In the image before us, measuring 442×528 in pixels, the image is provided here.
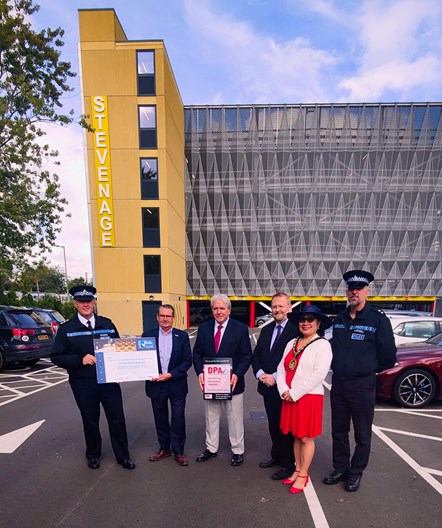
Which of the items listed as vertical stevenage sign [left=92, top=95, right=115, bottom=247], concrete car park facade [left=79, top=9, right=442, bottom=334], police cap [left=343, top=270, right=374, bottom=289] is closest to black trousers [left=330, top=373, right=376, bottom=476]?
police cap [left=343, top=270, right=374, bottom=289]

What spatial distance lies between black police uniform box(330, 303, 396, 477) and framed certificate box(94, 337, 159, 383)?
194 centimetres

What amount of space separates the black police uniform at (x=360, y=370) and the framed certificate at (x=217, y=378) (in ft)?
3.60

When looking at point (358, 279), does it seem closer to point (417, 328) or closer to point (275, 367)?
point (275, 367)

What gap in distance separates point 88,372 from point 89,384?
14 centimetres

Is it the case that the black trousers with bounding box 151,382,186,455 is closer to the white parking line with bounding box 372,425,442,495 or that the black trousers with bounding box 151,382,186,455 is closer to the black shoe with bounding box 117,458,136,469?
the black shoe with bounding box 117,458,136,469

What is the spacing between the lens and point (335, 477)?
3.03 meters

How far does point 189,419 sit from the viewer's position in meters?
4.82

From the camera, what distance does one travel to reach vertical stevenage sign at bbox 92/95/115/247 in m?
17.6

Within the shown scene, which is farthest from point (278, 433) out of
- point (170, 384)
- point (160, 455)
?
point (160, 455)

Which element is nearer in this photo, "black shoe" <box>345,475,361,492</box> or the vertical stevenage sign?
"black shoe" <box>345,475,361,492</box>

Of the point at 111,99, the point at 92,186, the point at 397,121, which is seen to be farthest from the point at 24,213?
the point at 397,121

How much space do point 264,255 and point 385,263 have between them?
9.44 meters

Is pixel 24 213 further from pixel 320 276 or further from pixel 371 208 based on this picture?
pixel 371 208

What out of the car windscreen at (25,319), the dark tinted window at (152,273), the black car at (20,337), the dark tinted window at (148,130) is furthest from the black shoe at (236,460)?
the dark tinted window at (148,130)
